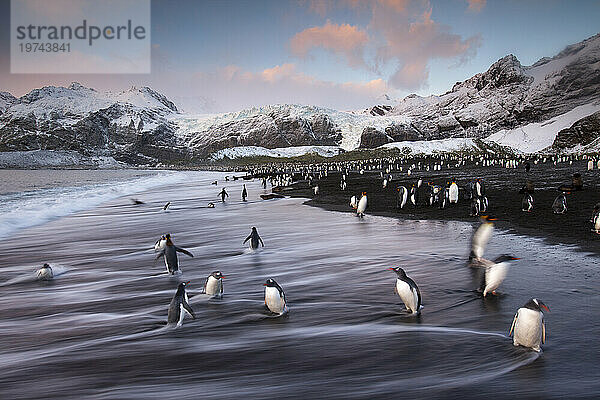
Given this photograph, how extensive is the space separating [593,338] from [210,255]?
6.62m

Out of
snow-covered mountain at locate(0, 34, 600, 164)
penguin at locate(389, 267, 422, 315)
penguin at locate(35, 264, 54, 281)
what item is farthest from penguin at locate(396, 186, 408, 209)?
snow-covered mountain at locate(0, 34, 600, 164)

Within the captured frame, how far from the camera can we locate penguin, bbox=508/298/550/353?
390 centimetres

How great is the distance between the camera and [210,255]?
8945 mm

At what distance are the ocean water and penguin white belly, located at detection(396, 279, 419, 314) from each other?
128 millimetres

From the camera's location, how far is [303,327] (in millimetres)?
4793

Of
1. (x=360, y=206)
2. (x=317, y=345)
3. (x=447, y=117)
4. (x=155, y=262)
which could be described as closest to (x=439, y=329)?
(x=317, y=345)

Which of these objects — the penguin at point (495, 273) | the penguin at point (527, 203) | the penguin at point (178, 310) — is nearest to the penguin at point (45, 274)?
the penguin at point (178, 310)

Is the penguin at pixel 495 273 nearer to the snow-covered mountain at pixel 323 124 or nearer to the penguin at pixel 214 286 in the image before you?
the penguin at pixel 214 286

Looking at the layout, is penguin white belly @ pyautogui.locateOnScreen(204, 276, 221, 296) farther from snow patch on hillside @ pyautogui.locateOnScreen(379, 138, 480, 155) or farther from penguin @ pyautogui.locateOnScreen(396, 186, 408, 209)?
snow patch on hillside @ pyautogui.locateOnScreen(379, 138, 480, 155)

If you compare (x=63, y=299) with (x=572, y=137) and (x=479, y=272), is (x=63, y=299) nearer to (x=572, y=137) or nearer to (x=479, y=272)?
(x=479, y=272)

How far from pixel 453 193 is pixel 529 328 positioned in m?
12.1

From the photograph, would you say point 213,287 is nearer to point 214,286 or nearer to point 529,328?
point 214,286

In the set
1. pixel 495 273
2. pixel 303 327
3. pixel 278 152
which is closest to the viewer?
pixel 303 327

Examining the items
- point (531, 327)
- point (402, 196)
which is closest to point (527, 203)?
point (402, 196)
